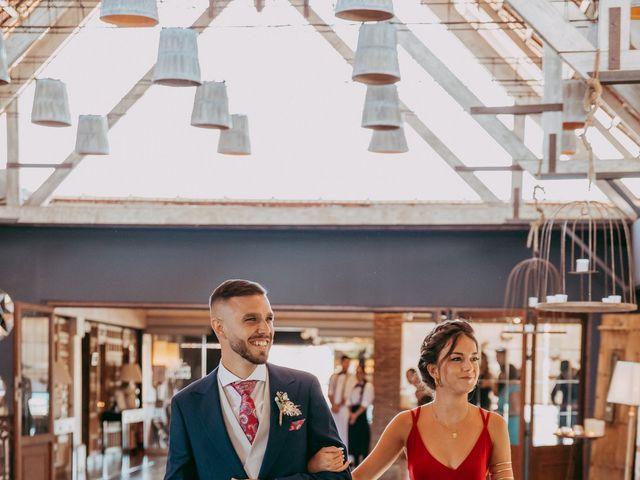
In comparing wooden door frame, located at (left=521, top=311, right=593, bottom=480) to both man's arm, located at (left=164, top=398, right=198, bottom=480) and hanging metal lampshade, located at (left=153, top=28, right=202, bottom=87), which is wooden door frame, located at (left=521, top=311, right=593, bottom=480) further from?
man's arm, located at (left=164, top=398, right=198, bottom=480)

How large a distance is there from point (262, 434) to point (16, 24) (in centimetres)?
1145

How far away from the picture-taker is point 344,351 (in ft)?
72.0

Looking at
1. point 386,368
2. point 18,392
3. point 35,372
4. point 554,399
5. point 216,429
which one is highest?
point 216,429

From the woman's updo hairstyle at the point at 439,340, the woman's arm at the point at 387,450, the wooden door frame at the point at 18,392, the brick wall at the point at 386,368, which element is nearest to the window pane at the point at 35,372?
the wooden door frame at the point at 18,392

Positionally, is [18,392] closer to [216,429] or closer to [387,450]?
[387,450]

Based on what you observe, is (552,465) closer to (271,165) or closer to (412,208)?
(412,208)

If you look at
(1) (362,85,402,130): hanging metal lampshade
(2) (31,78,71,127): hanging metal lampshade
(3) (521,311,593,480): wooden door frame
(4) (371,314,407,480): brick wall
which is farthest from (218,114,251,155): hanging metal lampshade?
(4) (371,314,407,480): brick wall

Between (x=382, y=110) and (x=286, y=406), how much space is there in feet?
25.7

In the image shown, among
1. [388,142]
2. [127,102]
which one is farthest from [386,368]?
[388,142]

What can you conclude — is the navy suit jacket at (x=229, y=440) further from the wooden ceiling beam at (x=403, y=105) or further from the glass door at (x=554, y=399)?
the wooden ceiling beam at (x=403, y=105)

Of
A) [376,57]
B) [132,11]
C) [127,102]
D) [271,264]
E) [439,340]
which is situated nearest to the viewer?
[439,340]

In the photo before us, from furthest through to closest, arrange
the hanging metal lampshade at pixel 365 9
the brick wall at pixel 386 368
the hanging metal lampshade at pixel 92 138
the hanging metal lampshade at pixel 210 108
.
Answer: the brick wall at pixel 386 368 < the hanging metal lampshade at pixel 92 138 < the hanging metal lampshade at pixel 210 108 < the hanging metal lampshade at pixel 365 9

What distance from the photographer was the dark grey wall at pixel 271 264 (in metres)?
12.9

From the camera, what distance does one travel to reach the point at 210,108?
→ 10.4 m
